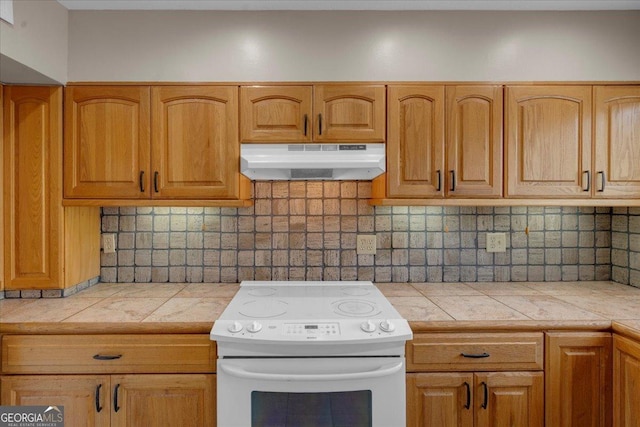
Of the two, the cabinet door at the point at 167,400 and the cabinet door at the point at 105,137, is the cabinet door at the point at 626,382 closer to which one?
the cabinet door at the point at 167,400

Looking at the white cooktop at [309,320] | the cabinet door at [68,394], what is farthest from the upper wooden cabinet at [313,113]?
the cabinet door at [68,394]

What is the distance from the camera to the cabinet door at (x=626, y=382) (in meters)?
1.39

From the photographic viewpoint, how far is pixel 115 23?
182 centimetres

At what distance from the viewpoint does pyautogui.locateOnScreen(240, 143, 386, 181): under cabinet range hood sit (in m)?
1.74

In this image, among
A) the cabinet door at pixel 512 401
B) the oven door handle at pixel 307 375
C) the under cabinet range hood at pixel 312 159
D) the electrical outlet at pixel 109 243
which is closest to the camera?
the oven door handle at pixel 307 375

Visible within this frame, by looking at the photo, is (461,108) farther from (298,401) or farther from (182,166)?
(298,401)

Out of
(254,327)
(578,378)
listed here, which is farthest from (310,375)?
(578,378)

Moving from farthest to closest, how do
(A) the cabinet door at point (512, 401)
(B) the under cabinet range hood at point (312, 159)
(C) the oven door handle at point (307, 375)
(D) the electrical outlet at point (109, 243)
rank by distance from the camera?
(D) the electrical outlet at point (109, 243) → (B) the under cabinet range hood at point (312, 159) → (A) the cabinet door at point (512, 401) → (C) the oven door handle at point (307, 375)

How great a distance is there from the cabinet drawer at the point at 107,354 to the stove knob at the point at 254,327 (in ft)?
0.63

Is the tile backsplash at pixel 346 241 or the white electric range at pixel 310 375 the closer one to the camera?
the white electric range at pixel 310 375

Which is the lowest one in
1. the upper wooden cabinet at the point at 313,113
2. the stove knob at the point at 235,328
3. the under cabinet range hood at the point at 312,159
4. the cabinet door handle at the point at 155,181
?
the stove knob at the point at 235,328

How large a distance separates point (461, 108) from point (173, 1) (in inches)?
58.6

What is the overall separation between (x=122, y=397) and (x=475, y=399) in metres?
1.43

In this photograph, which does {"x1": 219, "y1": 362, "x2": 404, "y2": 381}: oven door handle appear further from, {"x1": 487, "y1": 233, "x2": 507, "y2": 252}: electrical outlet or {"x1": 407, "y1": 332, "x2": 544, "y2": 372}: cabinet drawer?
{"x1": 487, "y1": 233, "x2": 507, "y2": 252}: electrical outlet
